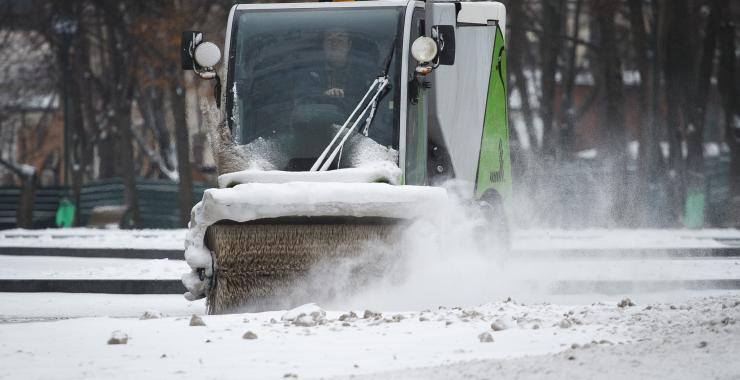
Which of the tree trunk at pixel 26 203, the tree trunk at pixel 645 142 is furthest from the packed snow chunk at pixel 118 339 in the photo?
the tree trunk at pixel 26 203

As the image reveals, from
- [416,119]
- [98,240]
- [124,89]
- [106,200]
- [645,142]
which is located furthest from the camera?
[106,200]

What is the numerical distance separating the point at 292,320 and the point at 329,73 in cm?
334

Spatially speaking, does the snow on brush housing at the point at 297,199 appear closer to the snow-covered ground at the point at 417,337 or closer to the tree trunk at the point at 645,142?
the snow-covered ground at the point at 417,337

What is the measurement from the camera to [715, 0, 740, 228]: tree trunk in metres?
29.2

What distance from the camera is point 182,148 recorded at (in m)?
31.1

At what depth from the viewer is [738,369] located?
22.0 ft

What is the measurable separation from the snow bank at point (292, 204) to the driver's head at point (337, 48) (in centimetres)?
176

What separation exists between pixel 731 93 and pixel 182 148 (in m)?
11.7

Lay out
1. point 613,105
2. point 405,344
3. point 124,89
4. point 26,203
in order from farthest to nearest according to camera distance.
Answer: point 124,89
point 26,203
point 613,105
point 405,344

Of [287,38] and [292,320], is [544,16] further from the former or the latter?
[292,320]

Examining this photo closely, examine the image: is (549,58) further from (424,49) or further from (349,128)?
(349,128)

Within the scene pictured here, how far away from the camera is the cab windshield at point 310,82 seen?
11.5 m

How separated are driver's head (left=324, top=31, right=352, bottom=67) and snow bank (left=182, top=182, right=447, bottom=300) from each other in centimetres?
176

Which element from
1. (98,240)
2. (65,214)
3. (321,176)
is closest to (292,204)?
(321,176)
